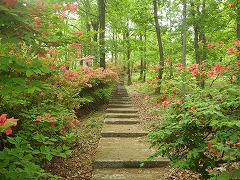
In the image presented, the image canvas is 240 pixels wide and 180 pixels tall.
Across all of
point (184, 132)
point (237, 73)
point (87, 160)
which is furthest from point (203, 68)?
point (87, 160)

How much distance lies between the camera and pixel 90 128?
701 cm

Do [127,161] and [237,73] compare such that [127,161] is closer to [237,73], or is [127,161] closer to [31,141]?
[31,141]

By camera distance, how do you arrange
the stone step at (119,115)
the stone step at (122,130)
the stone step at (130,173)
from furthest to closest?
the stone step at (119,115) < the stone step at (122,130) < the stone step at (130,173)

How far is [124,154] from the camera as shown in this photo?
15.2 feet

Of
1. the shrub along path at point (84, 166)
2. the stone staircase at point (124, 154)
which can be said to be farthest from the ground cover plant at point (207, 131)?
the shrub along path at point (84, 166)

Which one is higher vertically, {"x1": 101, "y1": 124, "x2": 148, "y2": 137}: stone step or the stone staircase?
{"x1": 101, "y1": 124, "x2": 148, "y2": 137}: stone step

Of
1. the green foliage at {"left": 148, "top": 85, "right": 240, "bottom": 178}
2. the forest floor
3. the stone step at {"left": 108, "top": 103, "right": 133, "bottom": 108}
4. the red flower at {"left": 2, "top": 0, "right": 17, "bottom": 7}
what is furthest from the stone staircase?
the red flower at {"left": 2, "top": 0, "right": 17, "bottom": 7}

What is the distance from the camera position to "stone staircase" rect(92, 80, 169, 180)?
3926 mm

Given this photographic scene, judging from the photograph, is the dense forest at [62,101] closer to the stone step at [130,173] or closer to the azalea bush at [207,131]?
the azalea bush at [207,131]

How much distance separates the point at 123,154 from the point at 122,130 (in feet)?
5.48

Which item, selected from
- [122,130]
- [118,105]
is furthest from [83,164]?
[118,105]

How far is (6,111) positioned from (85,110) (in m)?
6.05

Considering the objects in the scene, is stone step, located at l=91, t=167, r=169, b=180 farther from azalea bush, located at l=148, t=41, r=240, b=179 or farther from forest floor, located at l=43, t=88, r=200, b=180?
azalea bush, located at l=148, t=41, r=240, b=179

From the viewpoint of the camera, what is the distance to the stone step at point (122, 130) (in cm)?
602
